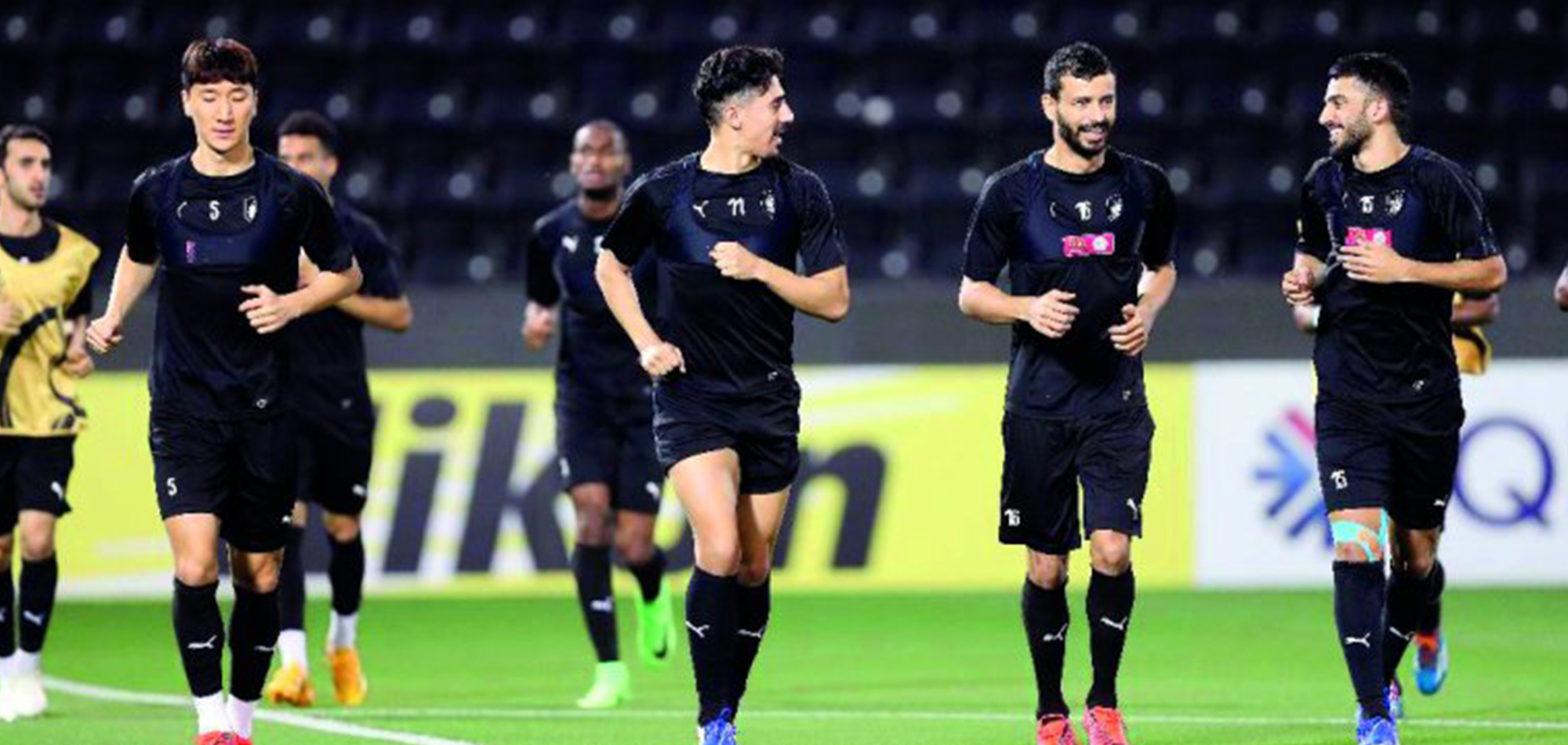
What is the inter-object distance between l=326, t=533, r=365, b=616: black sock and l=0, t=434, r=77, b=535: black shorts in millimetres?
1287

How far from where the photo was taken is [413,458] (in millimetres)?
16719

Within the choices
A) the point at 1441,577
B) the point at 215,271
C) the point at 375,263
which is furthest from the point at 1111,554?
the point at 375,263

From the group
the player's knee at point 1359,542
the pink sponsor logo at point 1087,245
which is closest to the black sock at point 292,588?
the pink sponsor logo at point 1087,245

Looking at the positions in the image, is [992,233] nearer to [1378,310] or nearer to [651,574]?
[1378,310]

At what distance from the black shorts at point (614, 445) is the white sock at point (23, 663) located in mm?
2342

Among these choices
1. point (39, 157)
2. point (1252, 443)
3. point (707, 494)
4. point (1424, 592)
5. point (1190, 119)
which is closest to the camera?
point (707, 494)

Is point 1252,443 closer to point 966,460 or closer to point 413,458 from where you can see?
point 966,460

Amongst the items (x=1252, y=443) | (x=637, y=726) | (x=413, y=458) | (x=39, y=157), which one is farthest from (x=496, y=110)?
(x=637, y=726)

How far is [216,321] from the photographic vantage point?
30.0 ft

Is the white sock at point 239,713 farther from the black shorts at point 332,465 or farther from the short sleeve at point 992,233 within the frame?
the black shorts at point 332,465

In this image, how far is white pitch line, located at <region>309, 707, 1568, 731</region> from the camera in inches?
411

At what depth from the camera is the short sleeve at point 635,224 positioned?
932cm

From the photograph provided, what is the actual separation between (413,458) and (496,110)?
181 inches

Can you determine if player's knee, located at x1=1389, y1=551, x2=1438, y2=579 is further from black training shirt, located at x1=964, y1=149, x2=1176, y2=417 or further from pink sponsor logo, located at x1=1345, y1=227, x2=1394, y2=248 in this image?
black training shirt, located at x1=964, y1=149, x2=1176, y2=417
